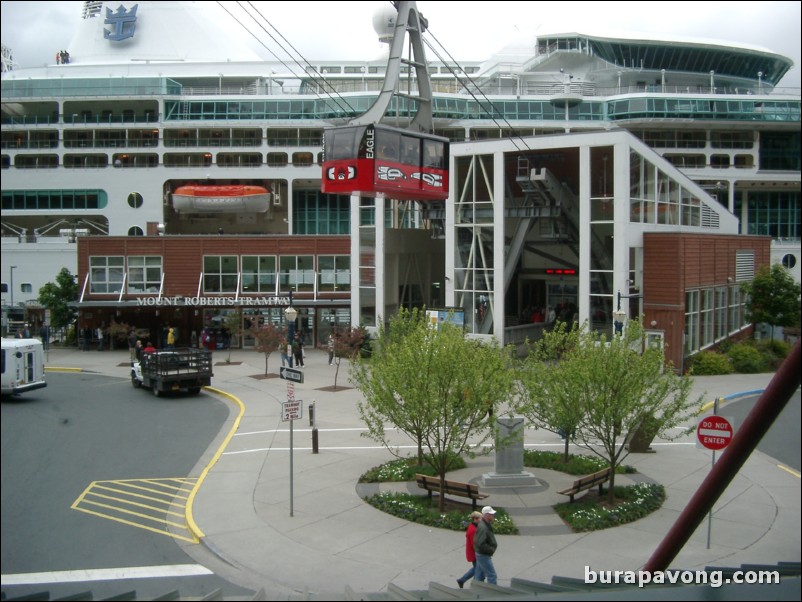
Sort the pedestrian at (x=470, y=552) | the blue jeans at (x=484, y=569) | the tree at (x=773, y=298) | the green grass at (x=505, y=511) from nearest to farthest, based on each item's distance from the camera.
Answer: the blue jeans at (x=484, y=569)
the pedestrian at (x=470, y=552)
the green grass at (x=505, y=511)
the tree at (x=773, y=298)

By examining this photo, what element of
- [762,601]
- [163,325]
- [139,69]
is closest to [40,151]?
[139,69]

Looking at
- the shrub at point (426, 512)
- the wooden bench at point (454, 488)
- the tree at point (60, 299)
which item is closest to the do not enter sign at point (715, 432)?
the shrub at point (426, 512)

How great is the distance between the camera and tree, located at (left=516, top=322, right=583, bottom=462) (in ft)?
47.1

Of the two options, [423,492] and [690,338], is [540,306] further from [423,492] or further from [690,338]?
[423,492]

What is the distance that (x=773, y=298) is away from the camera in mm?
35750

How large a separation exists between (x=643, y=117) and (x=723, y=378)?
40.8 metres

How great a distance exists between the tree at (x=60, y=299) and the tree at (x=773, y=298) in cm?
3601

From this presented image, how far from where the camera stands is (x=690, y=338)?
33.0 metres

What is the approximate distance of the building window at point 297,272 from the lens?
44.9 meters

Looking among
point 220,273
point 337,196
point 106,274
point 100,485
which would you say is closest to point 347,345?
point 100,485

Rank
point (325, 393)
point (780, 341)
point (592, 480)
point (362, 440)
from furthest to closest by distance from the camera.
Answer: point (780, 341)
point (325, 393)
point (362, 440)
point (592, 480)

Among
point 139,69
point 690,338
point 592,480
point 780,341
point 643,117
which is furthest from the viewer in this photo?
point 139,69

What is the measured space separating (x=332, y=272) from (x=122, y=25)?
4534cm

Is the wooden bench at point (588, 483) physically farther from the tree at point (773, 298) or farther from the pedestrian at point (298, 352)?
the tree at point (773, 298)
